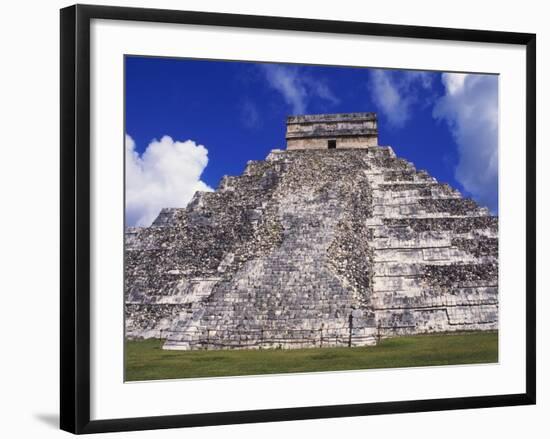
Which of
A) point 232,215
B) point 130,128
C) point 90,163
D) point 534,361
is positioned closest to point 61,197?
point 90,163

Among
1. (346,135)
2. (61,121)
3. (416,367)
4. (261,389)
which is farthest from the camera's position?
(346,135)

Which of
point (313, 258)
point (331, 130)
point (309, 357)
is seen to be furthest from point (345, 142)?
point (309, 357)

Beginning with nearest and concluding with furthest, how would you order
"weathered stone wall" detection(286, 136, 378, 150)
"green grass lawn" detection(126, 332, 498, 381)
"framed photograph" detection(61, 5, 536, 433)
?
"framed photograph" detection(61, 5, 536, 433) < "green grass lawn" detection(126, 332, 498, 381) < "weathered stone wall" detection(286, 136, 378, 150)

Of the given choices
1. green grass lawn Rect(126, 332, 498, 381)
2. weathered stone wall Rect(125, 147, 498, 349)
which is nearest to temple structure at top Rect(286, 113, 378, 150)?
weathered stone wall Rect(125, 147, 498, 349)

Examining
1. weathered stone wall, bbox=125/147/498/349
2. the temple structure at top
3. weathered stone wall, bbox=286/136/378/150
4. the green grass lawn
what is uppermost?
the temple structure at top

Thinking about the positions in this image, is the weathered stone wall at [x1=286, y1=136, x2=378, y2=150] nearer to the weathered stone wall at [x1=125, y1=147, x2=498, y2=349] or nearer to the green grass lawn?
the weathered stone wall at [x1=125, y1=147, x2=498, y2=349]

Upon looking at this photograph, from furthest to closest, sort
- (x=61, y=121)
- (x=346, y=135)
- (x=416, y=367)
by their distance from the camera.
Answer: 1. (x=346, y=135)
2. (x=416, y=367)
3. (x=61, y=121)

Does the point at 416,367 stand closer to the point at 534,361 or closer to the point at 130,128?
the point at 534,361
